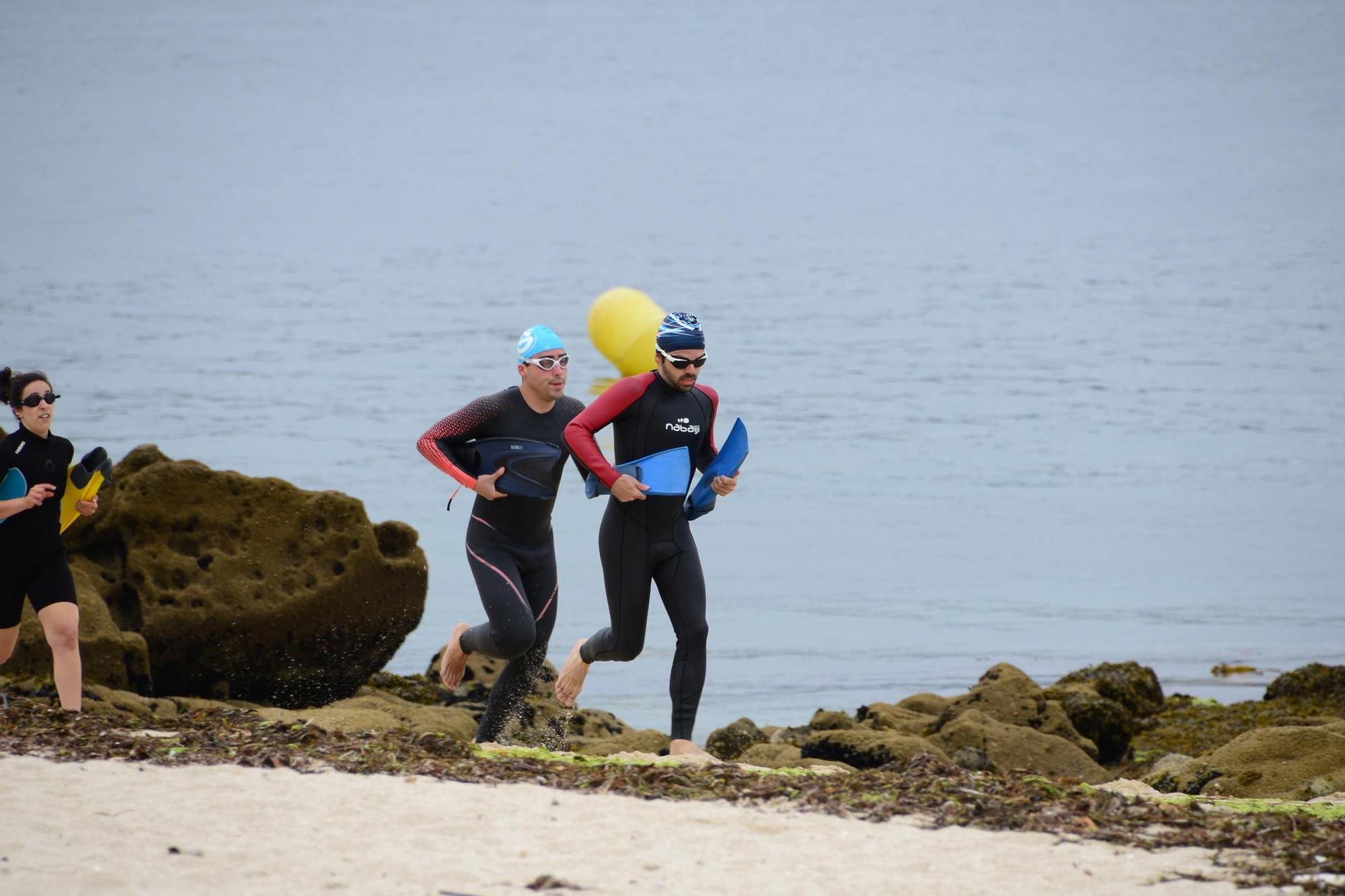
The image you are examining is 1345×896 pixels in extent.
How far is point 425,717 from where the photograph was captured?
1059 centimetres

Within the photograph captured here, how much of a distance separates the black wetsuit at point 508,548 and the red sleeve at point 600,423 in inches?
9.1

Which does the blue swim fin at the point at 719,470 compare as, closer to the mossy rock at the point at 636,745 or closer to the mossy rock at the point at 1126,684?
the mossy rock at the point at 636,745

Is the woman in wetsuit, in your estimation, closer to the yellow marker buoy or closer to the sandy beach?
the sandy beach

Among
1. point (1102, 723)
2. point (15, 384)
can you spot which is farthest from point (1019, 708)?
point (15, 384)

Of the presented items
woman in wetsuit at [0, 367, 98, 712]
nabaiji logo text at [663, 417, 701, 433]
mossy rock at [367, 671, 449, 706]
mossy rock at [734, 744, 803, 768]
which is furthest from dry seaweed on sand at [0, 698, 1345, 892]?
mossy rock at [367, 671, 449, 706]

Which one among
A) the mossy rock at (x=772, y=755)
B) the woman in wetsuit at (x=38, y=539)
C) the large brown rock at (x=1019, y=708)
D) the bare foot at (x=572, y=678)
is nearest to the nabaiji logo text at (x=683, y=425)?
the bare foot at (x=572, y=678)

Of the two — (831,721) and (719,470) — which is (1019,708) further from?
(719,470)

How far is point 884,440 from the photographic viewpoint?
32.5m

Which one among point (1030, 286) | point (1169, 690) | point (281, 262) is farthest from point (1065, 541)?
point (281, 262)

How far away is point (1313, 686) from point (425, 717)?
7313 millimetres

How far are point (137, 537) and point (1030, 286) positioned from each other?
49.2m

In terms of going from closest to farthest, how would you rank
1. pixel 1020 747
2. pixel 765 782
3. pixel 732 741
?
1. pixel 765 782
2. pixel 1020 747
3. pixel 732 741

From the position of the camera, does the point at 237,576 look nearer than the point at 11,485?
No

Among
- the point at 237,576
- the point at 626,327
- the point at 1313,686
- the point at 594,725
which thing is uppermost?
the point at 626,327
